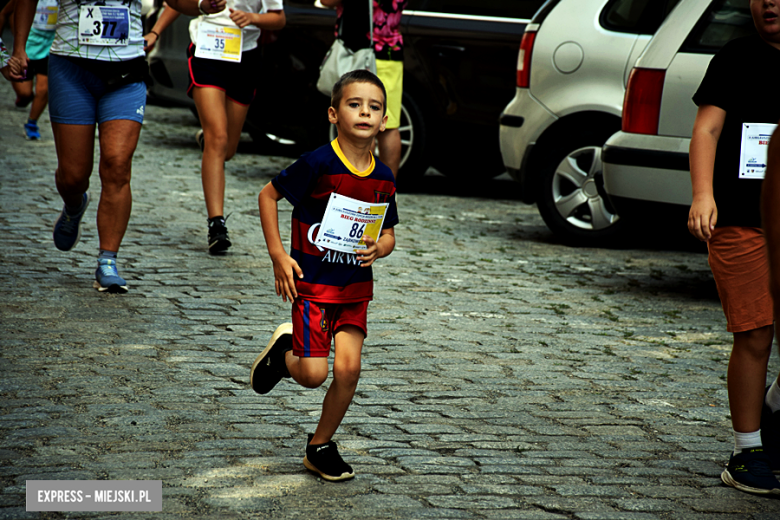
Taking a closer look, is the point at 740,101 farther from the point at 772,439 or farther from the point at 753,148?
the point at 772,439

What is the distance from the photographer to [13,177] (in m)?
9.22

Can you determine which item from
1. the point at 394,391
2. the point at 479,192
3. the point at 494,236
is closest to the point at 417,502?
the point at 394,391

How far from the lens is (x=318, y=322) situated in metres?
3.46

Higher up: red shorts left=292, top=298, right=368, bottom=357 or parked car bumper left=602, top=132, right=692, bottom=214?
red shorts left=292, top=298, right=368, bottom=357

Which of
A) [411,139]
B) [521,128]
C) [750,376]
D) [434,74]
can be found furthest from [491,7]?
[750,376]

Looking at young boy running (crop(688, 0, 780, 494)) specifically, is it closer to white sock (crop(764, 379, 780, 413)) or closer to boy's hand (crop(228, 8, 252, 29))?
white sock (crop(764, 379, 780, 413))

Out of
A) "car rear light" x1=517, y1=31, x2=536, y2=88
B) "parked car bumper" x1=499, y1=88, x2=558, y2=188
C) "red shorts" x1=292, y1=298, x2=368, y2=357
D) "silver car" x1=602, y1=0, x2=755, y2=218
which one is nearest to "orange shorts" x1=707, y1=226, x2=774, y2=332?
"red shorts" x1=292, y1=298, x2=368, y2=357

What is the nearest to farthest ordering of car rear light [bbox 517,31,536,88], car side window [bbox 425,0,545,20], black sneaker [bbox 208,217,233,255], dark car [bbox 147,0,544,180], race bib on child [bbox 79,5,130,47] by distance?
race bib on child [bbox 79,5,130,47]
black sneaker [bbox 208,217,233,255]
car rear light [bbox 517,31,536,88]
dark car [bbox 147,0,544,180]
car side window [bbox 425,0,545,20]

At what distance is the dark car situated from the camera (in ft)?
30.6

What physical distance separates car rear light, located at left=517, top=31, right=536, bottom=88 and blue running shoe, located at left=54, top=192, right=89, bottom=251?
135 inches

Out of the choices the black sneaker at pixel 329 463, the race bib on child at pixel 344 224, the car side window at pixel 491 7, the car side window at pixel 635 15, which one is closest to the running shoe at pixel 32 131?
the car side window at pixel 491 7

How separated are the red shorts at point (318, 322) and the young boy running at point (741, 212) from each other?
1.13 m

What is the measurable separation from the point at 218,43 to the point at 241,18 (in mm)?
217

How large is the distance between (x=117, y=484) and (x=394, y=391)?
4.66 feet
